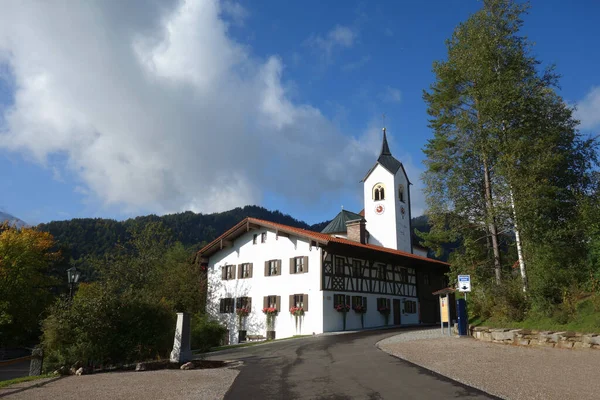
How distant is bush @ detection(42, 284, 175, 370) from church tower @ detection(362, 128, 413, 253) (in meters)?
33.8

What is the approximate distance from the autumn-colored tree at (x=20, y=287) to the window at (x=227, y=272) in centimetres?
1302

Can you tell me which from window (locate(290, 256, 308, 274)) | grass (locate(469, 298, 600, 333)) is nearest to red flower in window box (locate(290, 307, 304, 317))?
window (locate(290, 256, 308, 274))

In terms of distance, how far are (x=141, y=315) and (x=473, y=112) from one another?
1736cm

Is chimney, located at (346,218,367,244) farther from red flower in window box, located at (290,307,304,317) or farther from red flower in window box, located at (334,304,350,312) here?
red flower in window box, located at (290,307,304,317)

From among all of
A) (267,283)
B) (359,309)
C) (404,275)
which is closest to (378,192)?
(404,275)

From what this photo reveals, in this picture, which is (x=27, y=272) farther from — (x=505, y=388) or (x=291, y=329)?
(x=505, y=388)

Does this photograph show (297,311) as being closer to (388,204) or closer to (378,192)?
(388,204)

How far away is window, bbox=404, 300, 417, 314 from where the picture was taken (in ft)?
114

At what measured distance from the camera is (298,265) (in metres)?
30.3

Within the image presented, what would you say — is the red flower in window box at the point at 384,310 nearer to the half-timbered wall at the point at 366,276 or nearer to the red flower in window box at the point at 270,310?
the half-timbered wall at the point at 366,276

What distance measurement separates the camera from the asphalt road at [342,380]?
8422 millimetres

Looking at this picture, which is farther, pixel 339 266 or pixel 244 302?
pixel 244 302

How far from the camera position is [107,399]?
917 centimetres

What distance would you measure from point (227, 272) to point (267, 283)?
4.43 m
